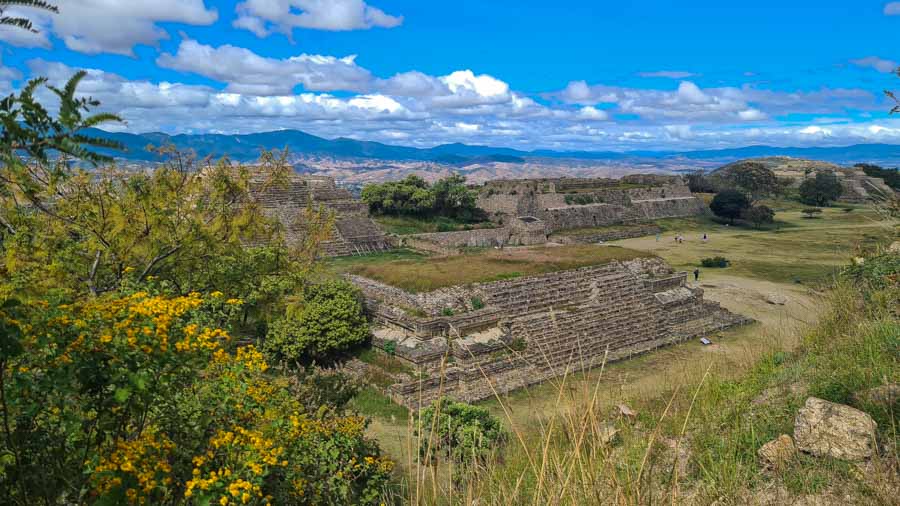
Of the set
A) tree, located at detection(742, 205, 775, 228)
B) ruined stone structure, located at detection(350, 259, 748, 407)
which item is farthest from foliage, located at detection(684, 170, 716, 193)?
ruined stone structure, located at detection(350, 259, 748, 407)

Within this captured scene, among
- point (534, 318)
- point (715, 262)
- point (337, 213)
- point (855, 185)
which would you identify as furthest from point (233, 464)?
point (855, 185)

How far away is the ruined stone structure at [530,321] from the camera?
1420 cm

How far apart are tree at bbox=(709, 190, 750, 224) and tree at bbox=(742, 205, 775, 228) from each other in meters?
0.70

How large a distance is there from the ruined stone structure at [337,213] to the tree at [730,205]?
35025mm

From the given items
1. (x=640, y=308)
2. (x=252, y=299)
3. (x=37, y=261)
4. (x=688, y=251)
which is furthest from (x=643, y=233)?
(x=37, y=261)

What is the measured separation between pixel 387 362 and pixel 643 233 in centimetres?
3457

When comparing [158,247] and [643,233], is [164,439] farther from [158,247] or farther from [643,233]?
[643,233]

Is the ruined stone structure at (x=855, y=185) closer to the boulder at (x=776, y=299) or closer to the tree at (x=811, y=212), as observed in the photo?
the tree at (x=811, y=212)

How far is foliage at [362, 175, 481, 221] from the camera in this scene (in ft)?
125

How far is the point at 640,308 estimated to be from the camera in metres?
19.1

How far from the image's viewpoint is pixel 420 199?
38000 millimetres

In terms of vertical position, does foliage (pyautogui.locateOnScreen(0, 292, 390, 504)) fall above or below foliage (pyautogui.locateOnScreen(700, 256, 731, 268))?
above

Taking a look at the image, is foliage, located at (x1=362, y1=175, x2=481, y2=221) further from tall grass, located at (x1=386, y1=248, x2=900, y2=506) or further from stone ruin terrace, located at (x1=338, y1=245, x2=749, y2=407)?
tall grass, located at (x1=386, y1=248, x2=900, y2=506)

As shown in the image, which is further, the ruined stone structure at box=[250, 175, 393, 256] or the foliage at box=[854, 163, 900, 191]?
the foliage at box=[854, 163, 900, 191]
